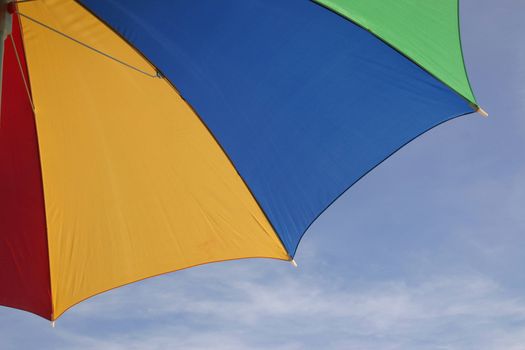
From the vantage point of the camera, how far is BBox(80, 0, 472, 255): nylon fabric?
334cm

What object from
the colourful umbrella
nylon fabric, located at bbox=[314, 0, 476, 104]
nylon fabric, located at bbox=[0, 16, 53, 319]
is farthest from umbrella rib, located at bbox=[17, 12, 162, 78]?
nylon fabric, located at bbox=[314, 0, 476, 104]

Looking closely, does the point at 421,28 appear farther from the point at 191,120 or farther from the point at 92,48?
the point at 92,48

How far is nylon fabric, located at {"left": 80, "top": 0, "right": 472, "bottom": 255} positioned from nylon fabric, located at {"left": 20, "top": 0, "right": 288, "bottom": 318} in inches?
6.7

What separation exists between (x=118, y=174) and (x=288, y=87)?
1.25 meters

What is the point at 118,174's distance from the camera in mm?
3834

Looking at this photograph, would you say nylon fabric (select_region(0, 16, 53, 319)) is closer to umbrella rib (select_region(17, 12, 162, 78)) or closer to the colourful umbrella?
the colourful umbrella

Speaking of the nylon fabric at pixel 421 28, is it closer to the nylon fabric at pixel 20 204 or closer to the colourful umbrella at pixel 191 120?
the colourful umbrella at pixel 191 120

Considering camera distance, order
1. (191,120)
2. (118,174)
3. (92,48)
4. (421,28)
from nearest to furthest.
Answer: (421,28)
(92,48)
(191,120)
(118,174)

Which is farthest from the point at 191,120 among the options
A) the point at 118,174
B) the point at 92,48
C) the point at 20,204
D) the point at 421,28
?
the point at 421,28

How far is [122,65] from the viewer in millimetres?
3592

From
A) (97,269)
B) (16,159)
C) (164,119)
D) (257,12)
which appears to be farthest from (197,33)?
(97,269)

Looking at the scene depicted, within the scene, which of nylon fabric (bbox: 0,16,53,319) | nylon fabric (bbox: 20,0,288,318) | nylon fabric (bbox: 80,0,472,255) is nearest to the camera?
nylon fabric (bbox: 80,0,472,255)

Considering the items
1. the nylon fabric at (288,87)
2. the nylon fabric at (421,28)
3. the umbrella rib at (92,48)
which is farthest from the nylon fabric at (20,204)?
the nylon fabric at (421,28)

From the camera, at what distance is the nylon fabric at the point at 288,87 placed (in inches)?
132
